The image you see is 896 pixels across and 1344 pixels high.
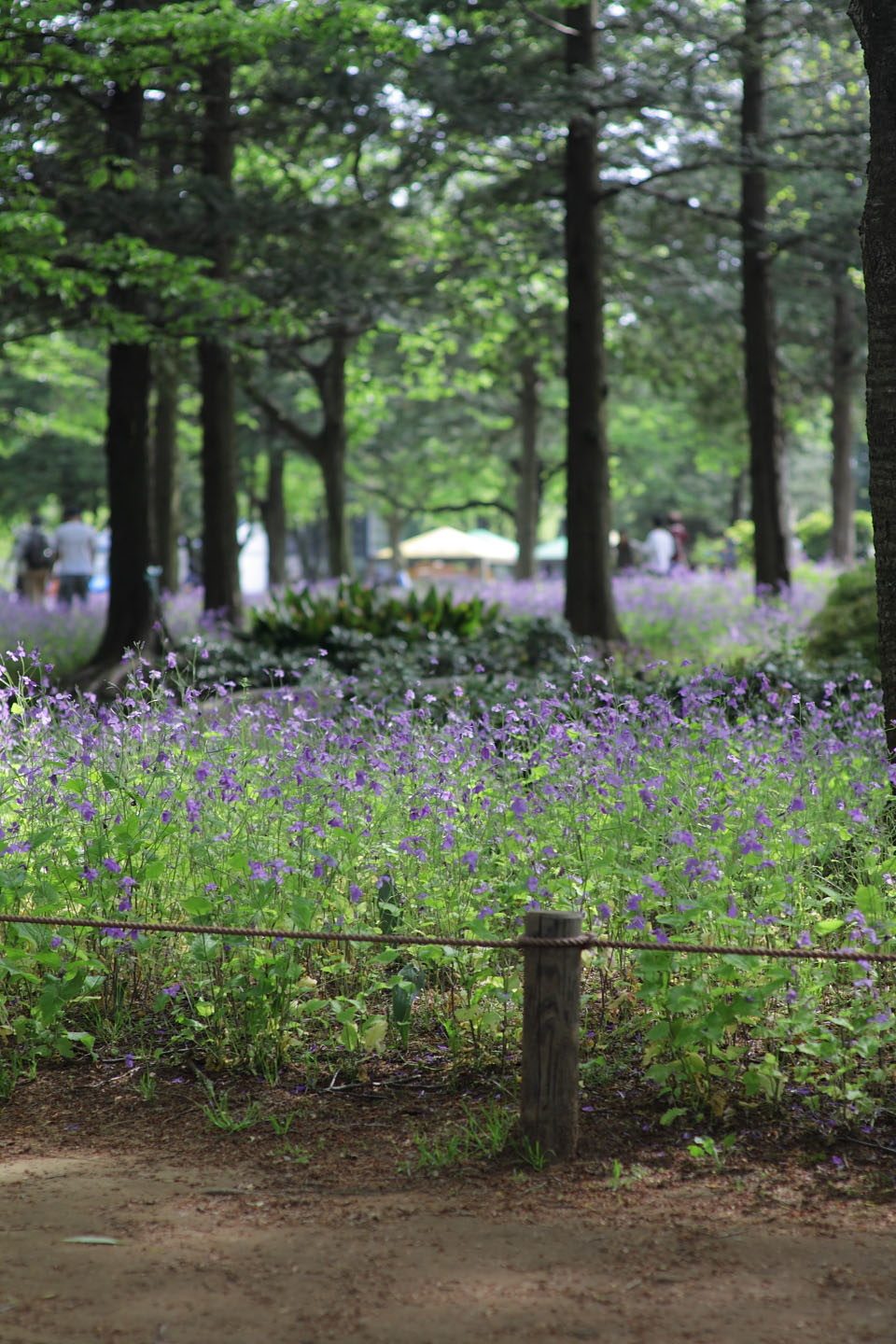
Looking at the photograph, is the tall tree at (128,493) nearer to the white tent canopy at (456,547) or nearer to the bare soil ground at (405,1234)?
the bare soil ground at (405,1234)

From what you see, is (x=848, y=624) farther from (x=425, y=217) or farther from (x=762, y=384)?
(x=425, y=217)

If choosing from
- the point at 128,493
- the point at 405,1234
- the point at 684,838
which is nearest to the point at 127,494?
the point at 128,493

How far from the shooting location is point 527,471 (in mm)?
23688

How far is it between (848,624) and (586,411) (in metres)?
3.31

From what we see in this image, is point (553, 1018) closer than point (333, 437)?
Yes

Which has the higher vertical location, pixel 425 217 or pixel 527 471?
pixel 425 217

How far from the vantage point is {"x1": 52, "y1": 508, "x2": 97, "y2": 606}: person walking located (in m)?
17.6

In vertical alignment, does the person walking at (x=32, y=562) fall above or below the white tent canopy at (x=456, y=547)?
below

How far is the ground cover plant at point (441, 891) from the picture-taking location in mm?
3893

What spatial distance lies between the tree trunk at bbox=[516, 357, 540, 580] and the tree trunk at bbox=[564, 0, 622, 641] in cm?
1035

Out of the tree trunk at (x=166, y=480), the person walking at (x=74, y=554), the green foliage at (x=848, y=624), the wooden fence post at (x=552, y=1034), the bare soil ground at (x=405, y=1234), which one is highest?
the tree trunk at (x=166, y=480)

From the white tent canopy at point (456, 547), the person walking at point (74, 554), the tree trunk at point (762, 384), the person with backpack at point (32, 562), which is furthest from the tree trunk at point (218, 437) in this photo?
the white tent canopy at point (456, 547)

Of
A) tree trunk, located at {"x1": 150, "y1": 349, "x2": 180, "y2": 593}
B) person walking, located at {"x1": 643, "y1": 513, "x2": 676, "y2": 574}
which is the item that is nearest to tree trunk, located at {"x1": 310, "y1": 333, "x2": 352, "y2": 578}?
tree trunk, located at {"x1": 150, "y1": 349, "x2": 180, "y2": 593}

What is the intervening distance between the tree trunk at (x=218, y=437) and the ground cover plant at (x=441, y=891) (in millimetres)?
8892
